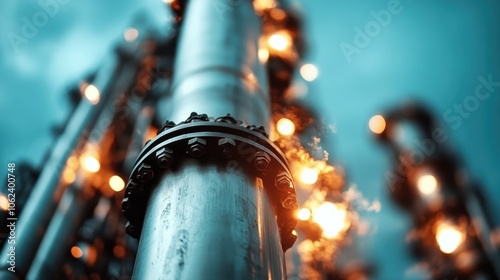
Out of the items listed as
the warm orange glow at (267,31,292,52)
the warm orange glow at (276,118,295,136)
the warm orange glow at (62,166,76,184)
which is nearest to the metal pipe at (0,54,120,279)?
the warm orange glow at (62,166,76,184)

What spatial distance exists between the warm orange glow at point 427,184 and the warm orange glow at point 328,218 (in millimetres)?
9949

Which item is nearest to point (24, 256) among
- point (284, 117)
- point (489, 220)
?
point (284, 117)

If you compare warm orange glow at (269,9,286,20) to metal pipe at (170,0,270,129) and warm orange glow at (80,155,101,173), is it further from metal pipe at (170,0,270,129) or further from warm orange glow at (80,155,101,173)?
warm orange glow at (80,155,101,173)

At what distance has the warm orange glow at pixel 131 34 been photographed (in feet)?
44.5

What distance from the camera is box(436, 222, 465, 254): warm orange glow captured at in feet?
43.1

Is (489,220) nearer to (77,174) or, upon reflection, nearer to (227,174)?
(77,174)

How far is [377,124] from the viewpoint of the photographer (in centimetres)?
1722

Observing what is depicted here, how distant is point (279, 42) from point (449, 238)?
9.74 meters

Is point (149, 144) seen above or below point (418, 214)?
below

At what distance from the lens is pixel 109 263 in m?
10.6

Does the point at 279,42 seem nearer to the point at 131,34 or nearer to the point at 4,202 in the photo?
the point at 4,202

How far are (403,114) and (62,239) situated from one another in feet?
44.1

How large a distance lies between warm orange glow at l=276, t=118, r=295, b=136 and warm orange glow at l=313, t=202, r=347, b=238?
1.52 meters

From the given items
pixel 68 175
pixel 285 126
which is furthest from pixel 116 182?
pixel 285 126
